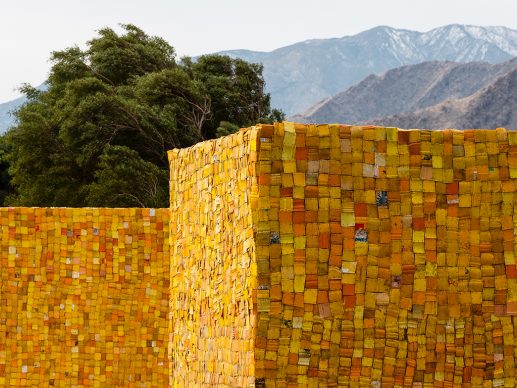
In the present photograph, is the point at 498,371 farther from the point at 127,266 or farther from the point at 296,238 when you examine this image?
the point at 127,266

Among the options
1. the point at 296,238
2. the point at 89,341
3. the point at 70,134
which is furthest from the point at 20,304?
the point at 70,134

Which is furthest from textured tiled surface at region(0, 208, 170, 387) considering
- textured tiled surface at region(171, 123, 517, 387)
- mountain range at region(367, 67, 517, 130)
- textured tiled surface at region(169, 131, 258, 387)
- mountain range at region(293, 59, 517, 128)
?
mountain range at region(293, 59, 517, 128)

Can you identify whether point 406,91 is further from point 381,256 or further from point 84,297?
point 381,256

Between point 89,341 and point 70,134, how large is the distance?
60.8 ft

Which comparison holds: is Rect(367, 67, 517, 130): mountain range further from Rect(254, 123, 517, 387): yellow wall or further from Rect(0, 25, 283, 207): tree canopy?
Rect(254, 123, 517, 387): yellow wall

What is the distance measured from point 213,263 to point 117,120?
73.6ft

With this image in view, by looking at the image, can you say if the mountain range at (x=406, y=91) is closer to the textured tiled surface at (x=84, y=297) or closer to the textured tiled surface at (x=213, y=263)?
the textured tiled surface at (x=84, y=297)

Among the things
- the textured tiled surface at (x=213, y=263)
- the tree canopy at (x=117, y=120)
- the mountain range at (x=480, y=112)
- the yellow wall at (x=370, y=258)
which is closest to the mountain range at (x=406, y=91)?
the mountain range at (x=480, y=112)

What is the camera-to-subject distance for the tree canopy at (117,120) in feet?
83.3

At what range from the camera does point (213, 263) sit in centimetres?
511

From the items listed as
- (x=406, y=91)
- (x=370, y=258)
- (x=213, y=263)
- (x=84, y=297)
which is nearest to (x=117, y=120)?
(x=84, y=297)

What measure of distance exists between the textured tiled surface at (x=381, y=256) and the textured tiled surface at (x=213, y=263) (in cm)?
10

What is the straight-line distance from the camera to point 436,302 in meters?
4.21

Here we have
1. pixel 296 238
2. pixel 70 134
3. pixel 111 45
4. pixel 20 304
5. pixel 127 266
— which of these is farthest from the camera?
pixel 111 45
